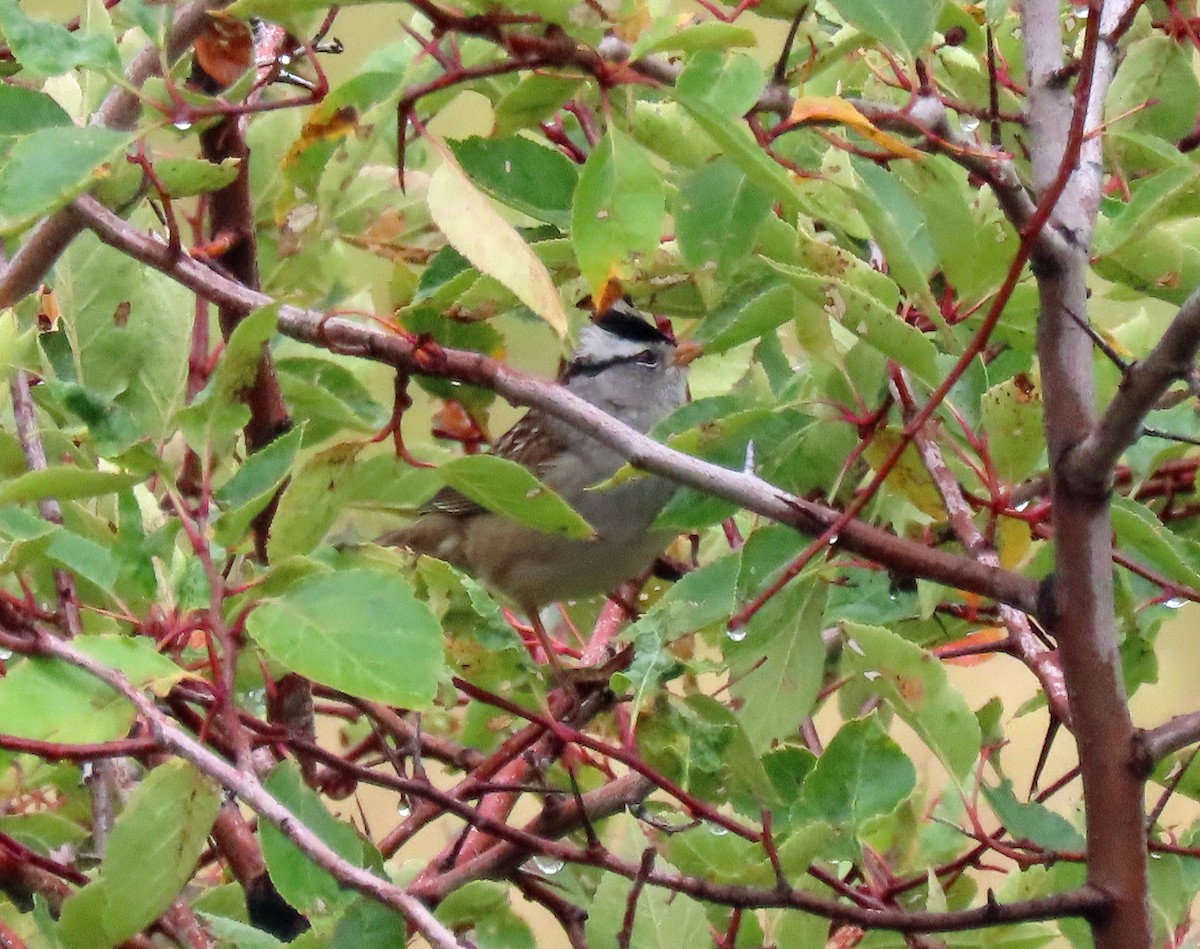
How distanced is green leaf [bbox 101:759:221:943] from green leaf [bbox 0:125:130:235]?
457 millimetres

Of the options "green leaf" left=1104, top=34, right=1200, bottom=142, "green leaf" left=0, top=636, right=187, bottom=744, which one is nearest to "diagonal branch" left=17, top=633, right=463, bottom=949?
"green leaf" left=0, top=636, right=187, bottom=744

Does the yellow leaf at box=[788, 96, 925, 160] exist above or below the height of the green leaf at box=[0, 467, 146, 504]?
above

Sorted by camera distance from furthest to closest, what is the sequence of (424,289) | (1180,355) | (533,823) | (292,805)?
(533,823) < (424,289) < (292,805) < (1180,355)

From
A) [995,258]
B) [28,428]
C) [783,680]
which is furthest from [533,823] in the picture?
[995,258]

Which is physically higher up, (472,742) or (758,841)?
(758,841)

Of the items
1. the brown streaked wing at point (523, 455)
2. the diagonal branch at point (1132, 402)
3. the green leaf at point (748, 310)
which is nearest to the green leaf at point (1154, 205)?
the diagonal branch at point (1132, 402)

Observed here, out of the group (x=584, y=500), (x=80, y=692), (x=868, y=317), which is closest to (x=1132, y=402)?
(x=868, y=317)

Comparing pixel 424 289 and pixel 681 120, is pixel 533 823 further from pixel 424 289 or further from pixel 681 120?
pixel 681 120

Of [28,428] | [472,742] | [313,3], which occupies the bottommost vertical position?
[472,742]

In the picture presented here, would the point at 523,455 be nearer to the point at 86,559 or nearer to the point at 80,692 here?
the point at 86,559

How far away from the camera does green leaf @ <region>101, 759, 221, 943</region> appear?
124 centimetres

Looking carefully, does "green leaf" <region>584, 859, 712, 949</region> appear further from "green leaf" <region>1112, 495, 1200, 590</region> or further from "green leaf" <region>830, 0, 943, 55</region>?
"green leaf" <region>830, 0, 943, 55</region>

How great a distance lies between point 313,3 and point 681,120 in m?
0.32

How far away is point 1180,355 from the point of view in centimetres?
109
